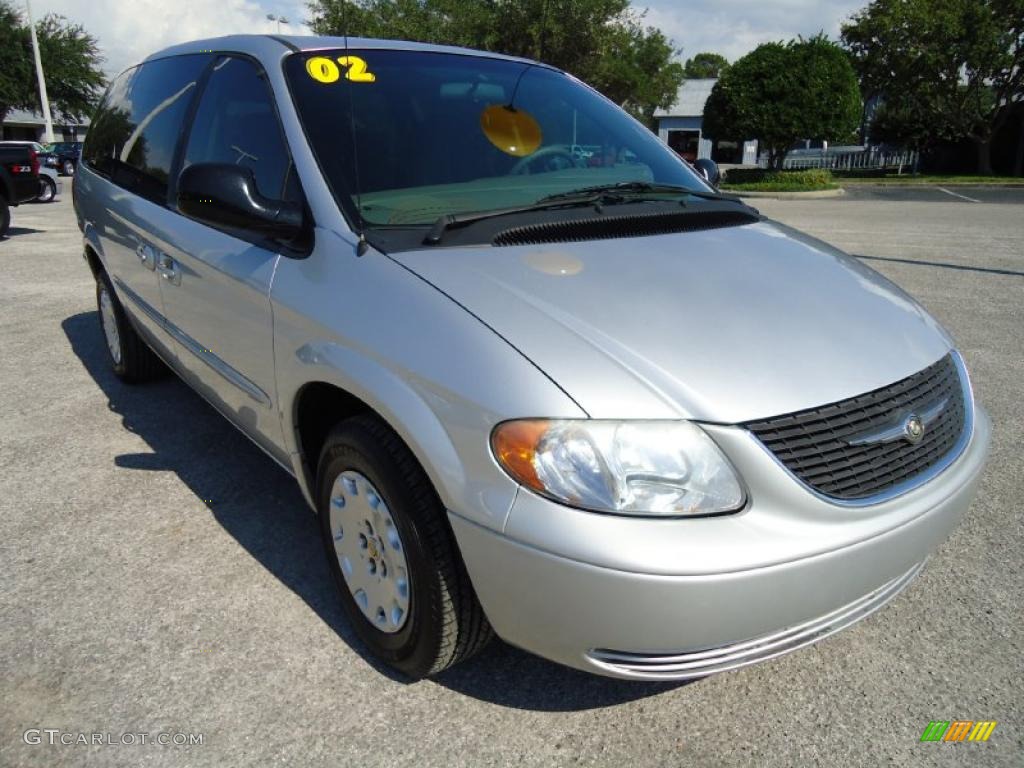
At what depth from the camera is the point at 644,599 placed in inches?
60.4

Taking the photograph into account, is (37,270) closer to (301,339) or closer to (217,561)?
(217,561)

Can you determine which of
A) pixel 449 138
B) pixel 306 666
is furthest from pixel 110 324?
pixel 306 666

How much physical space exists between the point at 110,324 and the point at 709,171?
345cm

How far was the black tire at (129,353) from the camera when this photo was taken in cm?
415

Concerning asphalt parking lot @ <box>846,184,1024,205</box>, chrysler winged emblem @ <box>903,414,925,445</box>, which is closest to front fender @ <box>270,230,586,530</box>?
chrysler winged emblem @ <box>903,414,925,445</box>

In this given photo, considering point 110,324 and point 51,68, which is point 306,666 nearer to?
point 110,324

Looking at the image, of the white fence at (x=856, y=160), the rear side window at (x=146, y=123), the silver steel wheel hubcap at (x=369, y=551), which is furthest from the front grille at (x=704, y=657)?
the white fence at (x=856, y=160)

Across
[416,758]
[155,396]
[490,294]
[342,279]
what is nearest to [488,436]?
[490,294]

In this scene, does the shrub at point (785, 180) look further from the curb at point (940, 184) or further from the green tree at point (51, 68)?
the green tree at point (51, 68)

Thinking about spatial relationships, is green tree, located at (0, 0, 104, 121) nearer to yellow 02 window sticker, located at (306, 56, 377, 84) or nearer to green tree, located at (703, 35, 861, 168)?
green tree, located at (703, 35, 861, 168)

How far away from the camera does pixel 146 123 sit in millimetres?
3572

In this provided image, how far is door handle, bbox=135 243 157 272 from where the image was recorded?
3199 millimetres

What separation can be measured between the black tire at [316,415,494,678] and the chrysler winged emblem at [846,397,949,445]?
97cm

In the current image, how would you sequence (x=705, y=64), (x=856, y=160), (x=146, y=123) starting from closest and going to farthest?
1. (x=146, y=123)
2. (x=856, y=160)
3. (x=705, y=64)
